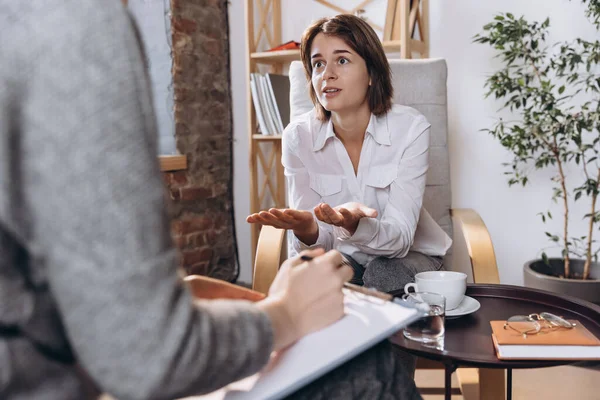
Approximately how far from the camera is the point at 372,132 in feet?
5.84

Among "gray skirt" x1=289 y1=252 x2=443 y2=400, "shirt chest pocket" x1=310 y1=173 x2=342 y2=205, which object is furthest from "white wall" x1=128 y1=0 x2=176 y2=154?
"gray skirt" x1=289 y1=252 x2=443 y2=400

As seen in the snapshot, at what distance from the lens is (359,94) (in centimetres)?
177

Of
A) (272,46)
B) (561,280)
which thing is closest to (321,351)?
(561,280)

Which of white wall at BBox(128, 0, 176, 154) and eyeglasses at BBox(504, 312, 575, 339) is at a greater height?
white wall at BBox(128, 0, 176, 154)

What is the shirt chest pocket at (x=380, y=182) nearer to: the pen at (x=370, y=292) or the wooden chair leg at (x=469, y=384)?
the wooden chair leg at (x=469, y=384)

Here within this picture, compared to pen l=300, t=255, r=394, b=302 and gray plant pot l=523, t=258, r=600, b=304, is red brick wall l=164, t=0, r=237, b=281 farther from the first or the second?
pen l=300, t=255, r=394, b=302

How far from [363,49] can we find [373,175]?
37 cm

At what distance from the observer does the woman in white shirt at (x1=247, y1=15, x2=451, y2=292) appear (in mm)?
1656

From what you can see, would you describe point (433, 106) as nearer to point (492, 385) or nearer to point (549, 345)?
point (492, 385)

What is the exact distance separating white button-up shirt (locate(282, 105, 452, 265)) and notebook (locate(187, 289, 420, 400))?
0.95m

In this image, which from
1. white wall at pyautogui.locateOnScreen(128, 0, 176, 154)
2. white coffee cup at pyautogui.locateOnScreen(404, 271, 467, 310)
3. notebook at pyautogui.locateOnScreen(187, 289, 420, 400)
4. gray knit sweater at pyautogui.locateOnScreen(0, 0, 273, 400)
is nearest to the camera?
gray knit sweater at pyautogui.locateOnScreen(0, 0, 273, 400)

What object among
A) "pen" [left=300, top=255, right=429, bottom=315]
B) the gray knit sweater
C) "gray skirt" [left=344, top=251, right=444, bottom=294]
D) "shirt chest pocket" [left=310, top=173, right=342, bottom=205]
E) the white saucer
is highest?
the gray knit sweater

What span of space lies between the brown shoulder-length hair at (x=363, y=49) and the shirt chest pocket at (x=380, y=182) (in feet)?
0.58

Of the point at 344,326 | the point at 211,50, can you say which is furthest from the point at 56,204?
the point at 211,50
